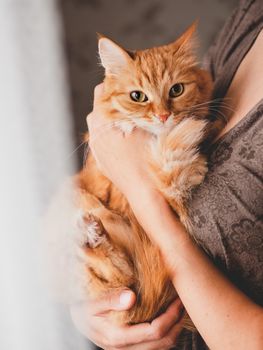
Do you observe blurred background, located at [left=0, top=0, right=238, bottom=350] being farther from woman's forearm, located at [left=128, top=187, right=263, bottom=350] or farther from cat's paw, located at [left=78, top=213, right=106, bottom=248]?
woman's forearm, located at [left=128, top=187, right=263, bottom=350]

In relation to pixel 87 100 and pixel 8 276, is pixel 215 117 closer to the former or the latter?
pixel 87 100

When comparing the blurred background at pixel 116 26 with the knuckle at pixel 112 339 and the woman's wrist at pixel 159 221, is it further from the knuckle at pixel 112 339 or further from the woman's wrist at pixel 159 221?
the knuckle at pixel 112 339

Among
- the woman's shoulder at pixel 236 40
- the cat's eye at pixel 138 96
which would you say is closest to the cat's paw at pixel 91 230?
the cat's eye at pixel 138 96

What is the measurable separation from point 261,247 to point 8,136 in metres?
0.54

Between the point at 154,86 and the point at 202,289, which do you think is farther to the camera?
the point at 154,86

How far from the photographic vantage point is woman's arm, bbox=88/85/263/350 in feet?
2.62

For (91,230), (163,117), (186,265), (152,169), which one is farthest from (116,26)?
(186,265)

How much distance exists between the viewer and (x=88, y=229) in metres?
0.92

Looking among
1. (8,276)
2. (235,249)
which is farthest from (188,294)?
(8,276)

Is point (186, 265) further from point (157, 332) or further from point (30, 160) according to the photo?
point (30, 160)

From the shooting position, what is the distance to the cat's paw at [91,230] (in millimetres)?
913

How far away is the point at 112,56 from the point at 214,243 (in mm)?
517

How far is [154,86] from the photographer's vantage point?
104 cm

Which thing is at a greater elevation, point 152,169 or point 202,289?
point 152,169
